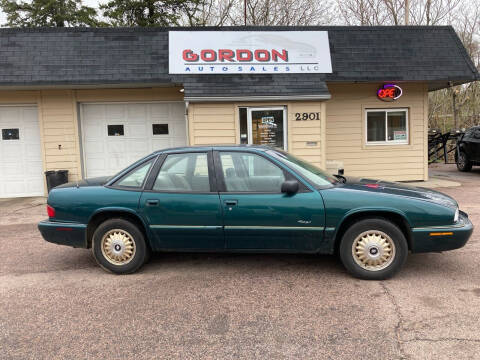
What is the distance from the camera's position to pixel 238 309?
3631 mm

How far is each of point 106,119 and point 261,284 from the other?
8200 mm

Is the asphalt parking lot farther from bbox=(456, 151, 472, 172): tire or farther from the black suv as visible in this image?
bbox=(456, 151, 472, 172): tire

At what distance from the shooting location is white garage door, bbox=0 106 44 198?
10.5 metres

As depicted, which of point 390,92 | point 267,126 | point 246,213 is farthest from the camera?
point 390,92

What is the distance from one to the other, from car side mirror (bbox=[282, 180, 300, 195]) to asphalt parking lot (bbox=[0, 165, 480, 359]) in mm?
1006

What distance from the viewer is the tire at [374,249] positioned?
4152 millimetres

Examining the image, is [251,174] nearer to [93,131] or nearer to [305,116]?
[305,116]

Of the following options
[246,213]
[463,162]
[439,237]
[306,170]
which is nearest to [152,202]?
[246,213]

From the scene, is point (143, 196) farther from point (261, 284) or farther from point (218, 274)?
point (261, 284)

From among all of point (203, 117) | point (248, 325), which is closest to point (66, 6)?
point (203, 117)

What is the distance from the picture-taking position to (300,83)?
9.77m

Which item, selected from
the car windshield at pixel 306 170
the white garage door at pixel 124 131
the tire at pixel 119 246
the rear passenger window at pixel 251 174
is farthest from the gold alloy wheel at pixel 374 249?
the white garage door at pixel 124 131

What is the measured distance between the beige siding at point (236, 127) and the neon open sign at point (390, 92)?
248 cm

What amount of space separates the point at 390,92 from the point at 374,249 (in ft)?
26.9
